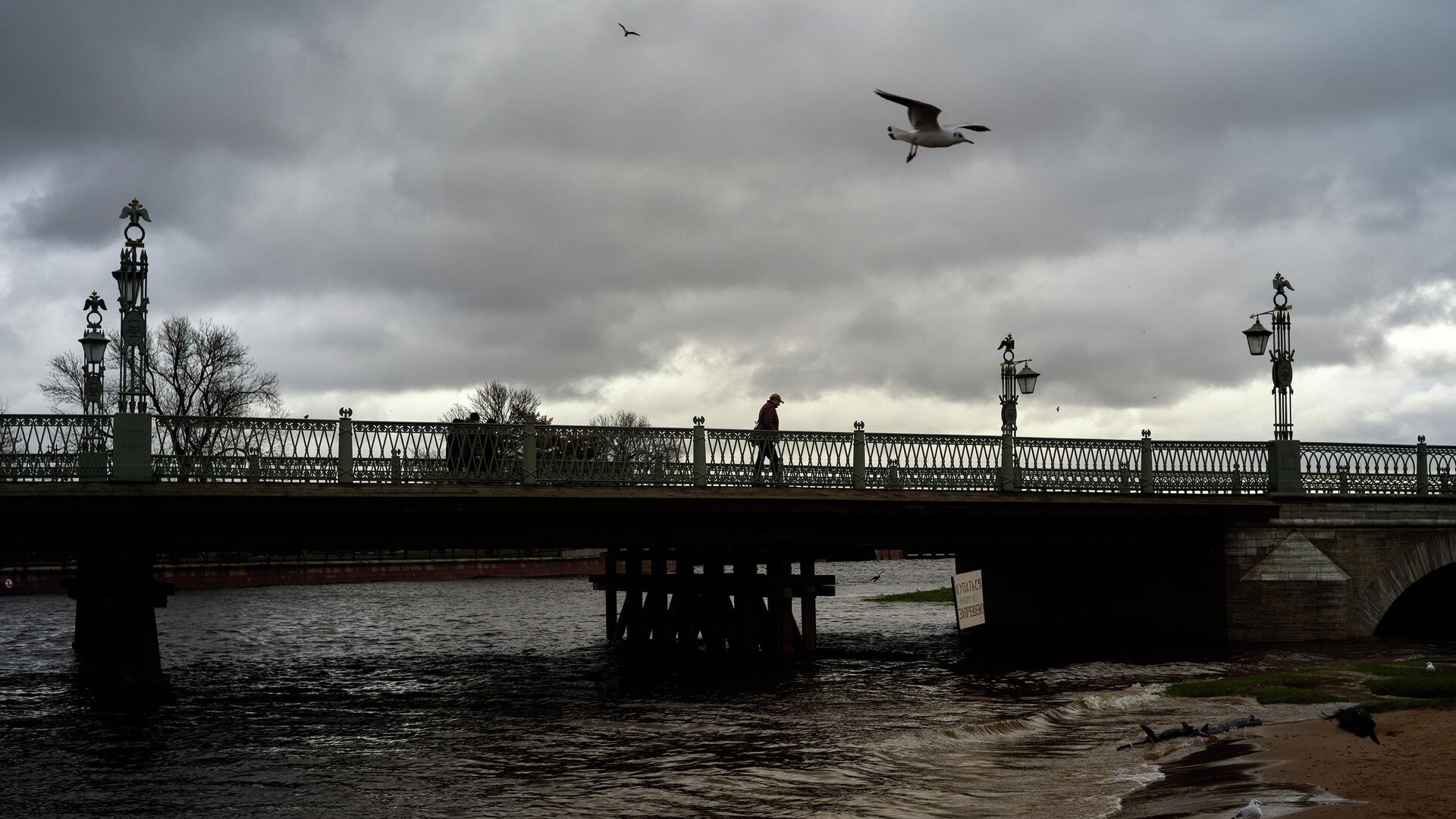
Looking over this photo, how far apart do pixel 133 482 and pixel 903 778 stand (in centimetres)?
1302

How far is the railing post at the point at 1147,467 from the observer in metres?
27.5

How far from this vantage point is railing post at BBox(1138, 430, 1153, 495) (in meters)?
27.5

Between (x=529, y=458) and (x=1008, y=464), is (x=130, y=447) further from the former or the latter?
(x=1008, y=464)

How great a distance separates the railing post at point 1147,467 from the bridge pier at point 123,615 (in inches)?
759

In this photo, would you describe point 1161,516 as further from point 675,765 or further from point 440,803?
point 440,803

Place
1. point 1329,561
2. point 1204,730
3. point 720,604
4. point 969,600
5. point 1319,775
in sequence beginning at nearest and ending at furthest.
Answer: point 1319,775
point 1204,730
point 969,600
point 1329,561
point 720,604

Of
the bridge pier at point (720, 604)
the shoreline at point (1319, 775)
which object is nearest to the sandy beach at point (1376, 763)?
the shoreline at point (1319, 775)

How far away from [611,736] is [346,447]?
701 centimetres

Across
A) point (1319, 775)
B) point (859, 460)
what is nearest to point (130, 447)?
point (859, 460)

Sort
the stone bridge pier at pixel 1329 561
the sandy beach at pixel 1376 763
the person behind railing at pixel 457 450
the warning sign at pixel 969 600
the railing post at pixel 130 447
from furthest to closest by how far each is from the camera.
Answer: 1. the stone bridge pier at pixel 1329 561
2. the warning sign at pixel 969 600
3. the person behind railing at pixel 457 450
4. the railing post at pixel 130 447
5. the sandy beach at pixel 1376 763

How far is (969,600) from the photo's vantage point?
2492 centimetres

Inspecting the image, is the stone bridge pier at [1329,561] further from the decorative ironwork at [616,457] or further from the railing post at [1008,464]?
the decorative ironwork at [616,457]

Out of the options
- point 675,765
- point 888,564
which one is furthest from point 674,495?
point 888,564

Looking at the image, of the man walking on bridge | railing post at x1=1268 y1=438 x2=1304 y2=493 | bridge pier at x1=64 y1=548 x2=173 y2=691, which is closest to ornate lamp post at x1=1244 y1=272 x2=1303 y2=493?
railing post at x1=1268 y1=438 x2=1304 y2=493
